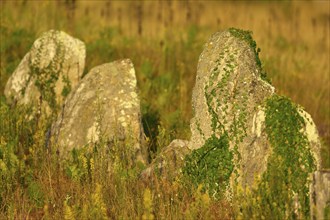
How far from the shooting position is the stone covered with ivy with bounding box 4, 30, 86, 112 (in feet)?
28.3

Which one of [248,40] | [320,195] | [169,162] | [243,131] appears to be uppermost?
[248,40]

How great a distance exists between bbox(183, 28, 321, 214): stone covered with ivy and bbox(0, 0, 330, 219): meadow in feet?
0.83

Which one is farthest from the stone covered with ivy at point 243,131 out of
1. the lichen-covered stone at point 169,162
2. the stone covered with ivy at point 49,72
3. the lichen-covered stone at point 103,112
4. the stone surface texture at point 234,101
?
the stone covered with ivy at point 49,72

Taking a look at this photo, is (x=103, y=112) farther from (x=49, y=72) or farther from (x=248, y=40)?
(x=248, y=40)

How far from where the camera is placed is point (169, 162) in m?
6.30

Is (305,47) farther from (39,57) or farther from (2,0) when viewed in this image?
(39,57)

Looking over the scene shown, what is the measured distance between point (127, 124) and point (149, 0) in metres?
13.5

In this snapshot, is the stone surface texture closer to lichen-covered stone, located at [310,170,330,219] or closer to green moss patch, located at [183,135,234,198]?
green moss patch, located at [183,135,234,198]

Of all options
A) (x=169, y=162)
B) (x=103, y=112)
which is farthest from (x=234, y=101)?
(x=103, y=112)

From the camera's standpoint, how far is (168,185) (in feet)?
19.1

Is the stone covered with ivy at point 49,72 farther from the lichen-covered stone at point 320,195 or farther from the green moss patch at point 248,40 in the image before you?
the lichen-covered stone at point 320,195

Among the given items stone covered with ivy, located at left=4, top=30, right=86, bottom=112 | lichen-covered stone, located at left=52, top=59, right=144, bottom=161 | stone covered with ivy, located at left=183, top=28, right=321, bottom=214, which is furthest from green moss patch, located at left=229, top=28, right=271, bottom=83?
stone covered with ivy, located at left=4, top=30, right=86, bottom=112

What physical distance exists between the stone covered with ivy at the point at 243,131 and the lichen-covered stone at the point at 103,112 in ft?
3.56

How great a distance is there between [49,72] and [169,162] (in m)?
2.90
